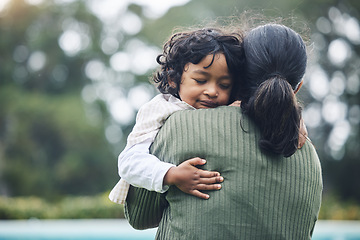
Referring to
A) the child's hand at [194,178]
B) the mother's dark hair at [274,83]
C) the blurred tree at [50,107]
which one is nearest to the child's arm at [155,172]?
the child's hand at [194,178]

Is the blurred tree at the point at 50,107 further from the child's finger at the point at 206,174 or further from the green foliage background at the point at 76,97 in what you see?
the child's finger at the point at 206,174

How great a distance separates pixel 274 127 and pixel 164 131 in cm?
34

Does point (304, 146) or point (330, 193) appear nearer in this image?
point (304, 146)

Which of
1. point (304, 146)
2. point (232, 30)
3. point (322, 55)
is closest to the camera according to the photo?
point (304, 146)

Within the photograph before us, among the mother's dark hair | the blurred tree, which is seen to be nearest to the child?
the mother's dark hair

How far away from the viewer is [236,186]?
141 cm

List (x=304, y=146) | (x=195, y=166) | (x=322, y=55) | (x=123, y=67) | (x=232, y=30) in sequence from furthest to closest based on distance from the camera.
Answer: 1. (x=123, y=67)
2. (x=322, y=55)
3. (x=232, y=30)
4. (x=304, y=146)
5. (x=195, y=166)

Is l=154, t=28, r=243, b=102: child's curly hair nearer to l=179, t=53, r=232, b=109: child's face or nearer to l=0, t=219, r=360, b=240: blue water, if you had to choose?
l=179, t=53, r=232, b=109: child's face

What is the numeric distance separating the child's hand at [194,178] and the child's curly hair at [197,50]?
446 mm

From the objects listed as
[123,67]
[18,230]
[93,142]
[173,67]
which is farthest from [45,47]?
[173,67]

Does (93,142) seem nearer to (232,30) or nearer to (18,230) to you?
(18,230)

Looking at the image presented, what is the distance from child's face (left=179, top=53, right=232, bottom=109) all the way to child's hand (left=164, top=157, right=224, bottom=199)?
0.41 meters

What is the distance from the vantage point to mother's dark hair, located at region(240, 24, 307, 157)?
1.45 m

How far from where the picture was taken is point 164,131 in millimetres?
1529
